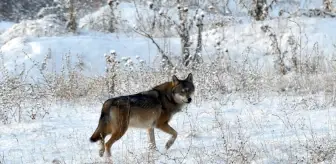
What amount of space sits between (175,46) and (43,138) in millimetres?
8182

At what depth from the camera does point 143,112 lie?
623 cm

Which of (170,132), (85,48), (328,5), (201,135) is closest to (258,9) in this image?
(328,5)

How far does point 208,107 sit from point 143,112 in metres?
2.55

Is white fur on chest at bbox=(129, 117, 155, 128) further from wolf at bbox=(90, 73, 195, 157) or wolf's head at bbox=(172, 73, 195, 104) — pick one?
wolf's head at bbox=(172, 73, 195, 104)

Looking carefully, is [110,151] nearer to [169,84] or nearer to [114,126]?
[114,126]

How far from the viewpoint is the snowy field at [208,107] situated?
5.74m

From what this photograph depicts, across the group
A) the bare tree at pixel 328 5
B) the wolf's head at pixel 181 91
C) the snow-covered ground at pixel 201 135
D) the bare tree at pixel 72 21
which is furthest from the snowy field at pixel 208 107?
the bare tree at pixel 72 21

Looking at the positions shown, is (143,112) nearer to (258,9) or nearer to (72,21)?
(258,9)

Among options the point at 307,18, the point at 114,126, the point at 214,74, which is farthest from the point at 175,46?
the point at 114,126

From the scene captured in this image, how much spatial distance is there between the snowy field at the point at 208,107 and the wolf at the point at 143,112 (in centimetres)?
20

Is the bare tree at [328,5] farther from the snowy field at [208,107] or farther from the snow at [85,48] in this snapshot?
the snow at [85,48]

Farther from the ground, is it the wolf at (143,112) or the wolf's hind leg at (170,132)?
the wolf at (143,112)

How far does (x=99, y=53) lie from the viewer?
14508 millimetres

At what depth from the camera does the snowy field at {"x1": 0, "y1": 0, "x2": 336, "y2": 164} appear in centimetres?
574
